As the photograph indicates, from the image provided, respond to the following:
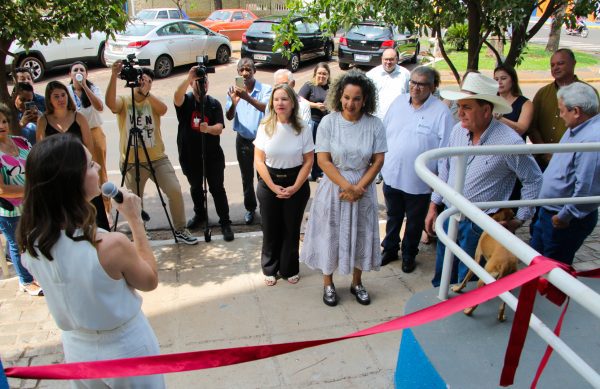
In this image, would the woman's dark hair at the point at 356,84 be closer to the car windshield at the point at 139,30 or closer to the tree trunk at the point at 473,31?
the tree trunk at the point at 473,31

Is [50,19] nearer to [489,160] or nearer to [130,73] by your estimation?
[130,73]

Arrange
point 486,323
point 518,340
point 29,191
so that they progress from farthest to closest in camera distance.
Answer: point 486,323 < point 29,191 < point 518,340

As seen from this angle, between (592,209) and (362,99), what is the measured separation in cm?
172

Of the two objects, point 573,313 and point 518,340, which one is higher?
point 518,340

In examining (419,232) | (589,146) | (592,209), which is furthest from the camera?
(419,232)

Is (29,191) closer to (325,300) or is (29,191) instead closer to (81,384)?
(81,384)

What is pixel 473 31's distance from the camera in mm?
4602

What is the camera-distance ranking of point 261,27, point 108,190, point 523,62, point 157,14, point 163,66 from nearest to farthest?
point 108,190 < point 163,66 < point 261,27 < point 523,62 < point 157,14

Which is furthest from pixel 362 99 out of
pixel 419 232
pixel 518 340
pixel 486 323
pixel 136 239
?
pixel 518 340

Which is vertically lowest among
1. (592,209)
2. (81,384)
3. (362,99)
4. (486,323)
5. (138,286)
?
(486,323)

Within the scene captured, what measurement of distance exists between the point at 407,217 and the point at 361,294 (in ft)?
2.95

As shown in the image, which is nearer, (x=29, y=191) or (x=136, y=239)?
(x=29, y=191)

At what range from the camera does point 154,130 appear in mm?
4742

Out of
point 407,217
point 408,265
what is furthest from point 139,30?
point 408,265
